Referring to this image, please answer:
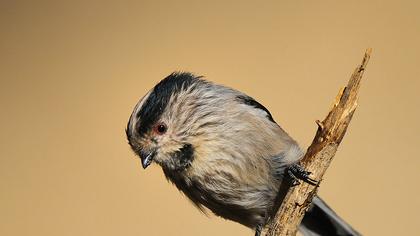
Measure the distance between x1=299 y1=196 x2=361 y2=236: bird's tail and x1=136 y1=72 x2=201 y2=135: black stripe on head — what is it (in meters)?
0.61

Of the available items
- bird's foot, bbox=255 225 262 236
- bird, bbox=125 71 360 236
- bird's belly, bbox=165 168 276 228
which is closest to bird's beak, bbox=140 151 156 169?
bird, bbox=125 71 360 236

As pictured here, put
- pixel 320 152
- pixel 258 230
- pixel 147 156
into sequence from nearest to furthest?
1. pixel 320 152
2. pixel 147 156
3. pixel 258 230

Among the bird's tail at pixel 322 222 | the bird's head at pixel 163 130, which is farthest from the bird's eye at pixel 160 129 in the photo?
the bird's tail at pixel 322 222

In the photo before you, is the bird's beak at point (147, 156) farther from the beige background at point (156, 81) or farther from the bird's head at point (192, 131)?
the beige background at point (156, 81)

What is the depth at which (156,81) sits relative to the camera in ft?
10.1

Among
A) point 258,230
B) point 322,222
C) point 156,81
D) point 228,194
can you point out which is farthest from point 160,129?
point 156,81

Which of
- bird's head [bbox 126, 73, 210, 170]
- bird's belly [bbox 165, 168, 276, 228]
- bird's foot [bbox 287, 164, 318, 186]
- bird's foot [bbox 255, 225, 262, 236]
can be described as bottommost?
bird's foot [bbox 255, 225, 262, 236]

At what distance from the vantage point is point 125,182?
3.11 m

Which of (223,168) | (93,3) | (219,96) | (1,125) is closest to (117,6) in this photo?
(93,3)

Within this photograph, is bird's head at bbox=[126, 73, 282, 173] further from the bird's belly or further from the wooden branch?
the wooden branch

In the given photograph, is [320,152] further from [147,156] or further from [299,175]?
[147,156]

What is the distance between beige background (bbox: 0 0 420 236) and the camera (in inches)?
120

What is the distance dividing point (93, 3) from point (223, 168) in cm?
143

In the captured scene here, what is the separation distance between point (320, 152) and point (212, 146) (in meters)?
0.44
